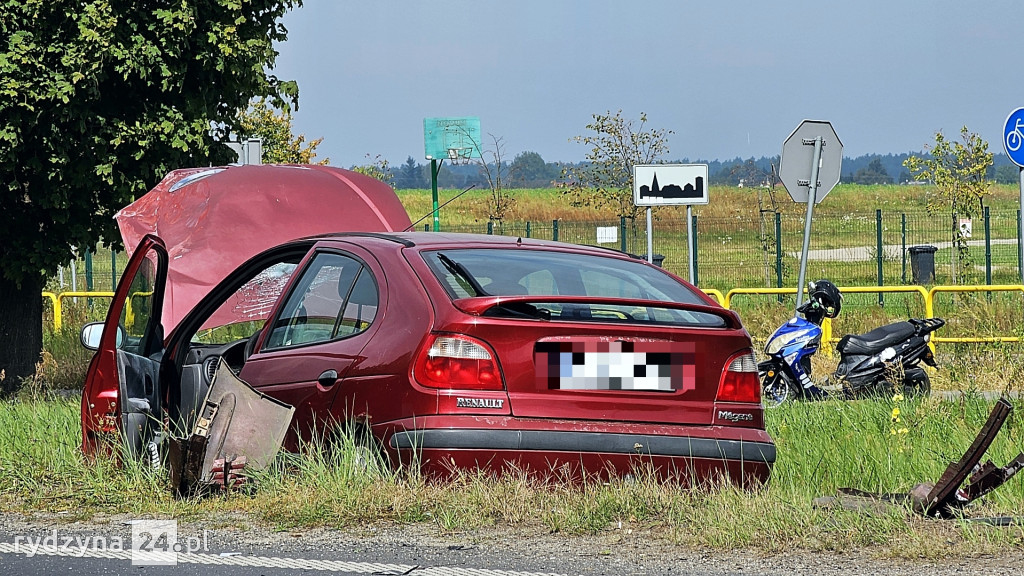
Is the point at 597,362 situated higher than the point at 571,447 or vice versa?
the point at 597,362

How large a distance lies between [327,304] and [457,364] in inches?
41.1

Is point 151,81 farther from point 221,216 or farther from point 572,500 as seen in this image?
point 572,500

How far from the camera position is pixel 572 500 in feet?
16.9

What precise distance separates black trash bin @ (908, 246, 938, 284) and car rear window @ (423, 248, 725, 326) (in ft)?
74.6

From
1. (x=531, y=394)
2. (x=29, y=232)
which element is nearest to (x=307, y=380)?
(x=531, y=394)

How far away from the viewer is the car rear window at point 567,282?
545 cm

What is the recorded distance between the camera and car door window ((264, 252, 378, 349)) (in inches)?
224

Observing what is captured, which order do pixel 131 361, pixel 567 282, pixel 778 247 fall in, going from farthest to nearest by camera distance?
1. pixel 778 247
2. pixel 131 361
3. pixel 567 282

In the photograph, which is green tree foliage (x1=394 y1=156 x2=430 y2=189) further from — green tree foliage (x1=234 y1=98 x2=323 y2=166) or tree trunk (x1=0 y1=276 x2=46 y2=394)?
tree trunk (x1=0 y1=276 x2=46 y2=394)

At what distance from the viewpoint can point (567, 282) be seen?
5.95 metres

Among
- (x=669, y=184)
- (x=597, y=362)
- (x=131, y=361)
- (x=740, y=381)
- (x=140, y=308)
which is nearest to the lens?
(x=597, y=362)

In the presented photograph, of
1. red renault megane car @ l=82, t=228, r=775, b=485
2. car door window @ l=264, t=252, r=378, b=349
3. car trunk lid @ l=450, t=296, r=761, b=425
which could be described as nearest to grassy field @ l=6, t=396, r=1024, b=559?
red renault megane car @ l=82, t=228, r=775, b=485

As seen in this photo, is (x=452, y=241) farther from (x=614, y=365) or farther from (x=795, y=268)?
(x=795, y=268)

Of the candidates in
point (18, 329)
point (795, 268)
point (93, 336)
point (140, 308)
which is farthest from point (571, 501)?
point (795, 268)
